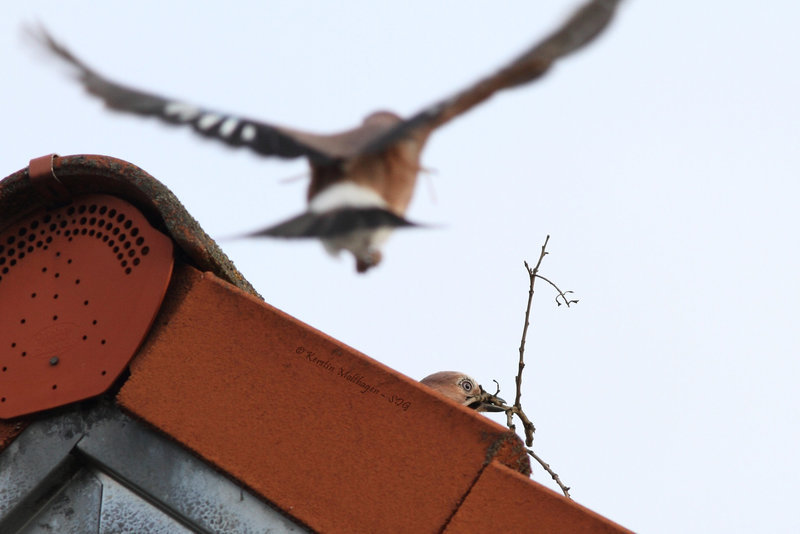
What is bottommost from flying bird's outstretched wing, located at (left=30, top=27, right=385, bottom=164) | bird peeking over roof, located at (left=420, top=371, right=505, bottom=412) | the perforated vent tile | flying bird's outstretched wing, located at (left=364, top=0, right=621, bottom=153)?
the perforated vent tile

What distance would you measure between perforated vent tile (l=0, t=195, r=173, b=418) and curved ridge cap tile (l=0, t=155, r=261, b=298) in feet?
0.07

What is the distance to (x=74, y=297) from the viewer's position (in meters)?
1.61

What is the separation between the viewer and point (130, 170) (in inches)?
63.4

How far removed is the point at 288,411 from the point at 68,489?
335mm

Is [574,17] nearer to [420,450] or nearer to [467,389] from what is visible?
[467,389]

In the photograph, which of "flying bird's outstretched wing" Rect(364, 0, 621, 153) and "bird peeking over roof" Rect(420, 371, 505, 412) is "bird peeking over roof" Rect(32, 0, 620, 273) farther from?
"bird peeking over roof" Rect(420, 371, 505, 412)

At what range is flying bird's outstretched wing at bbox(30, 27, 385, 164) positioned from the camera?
586 centimetres

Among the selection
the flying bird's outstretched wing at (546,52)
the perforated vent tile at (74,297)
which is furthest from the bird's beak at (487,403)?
the flying bird's outstretched wing at (546,52)

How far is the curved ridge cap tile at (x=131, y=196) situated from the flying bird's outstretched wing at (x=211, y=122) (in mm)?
4158

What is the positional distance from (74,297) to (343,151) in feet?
15.7

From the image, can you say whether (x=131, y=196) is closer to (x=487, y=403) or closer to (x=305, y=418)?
(x=305, y=418)

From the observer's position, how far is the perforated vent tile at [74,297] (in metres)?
1.53

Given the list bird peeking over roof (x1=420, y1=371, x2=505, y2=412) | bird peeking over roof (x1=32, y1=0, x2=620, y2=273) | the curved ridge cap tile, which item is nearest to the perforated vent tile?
the curved ridge cap tile

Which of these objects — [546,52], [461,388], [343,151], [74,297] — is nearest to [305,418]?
[74,297]
